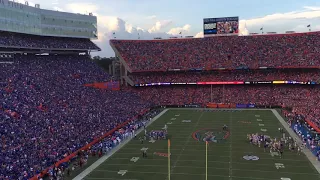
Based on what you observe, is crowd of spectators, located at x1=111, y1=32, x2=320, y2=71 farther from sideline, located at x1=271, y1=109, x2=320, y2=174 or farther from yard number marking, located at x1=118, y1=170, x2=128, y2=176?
yard number marking, located at x1=118, y1=170, x2=128, y2=176

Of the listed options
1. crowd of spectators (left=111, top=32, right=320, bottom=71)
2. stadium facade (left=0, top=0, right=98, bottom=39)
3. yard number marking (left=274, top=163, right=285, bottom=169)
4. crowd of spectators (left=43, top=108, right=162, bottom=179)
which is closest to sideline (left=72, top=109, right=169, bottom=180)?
crowd of spectators (left=43, top=108, right=162, bottom=179)

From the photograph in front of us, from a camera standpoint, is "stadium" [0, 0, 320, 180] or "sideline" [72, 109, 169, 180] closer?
"sideline" [72, 109, 169, 180]

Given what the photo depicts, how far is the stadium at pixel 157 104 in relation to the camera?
23188 millimetres

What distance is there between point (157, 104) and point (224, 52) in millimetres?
16516

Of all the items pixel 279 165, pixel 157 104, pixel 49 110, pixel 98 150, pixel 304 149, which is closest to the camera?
pixel 279 165

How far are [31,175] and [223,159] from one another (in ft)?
45.4

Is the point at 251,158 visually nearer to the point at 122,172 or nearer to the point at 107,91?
the point at 122,172

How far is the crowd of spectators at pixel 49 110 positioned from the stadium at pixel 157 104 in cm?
13

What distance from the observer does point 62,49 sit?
49.5 meters

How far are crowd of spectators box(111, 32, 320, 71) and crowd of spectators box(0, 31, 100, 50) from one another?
304 inches

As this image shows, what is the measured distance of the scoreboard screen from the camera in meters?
60.0

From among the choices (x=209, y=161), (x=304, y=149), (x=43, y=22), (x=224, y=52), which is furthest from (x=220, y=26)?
(x=209, y=161)

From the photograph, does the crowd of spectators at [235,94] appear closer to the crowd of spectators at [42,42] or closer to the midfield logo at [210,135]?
the crowd of spectators at [42,42]

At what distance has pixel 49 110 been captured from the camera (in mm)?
31156
